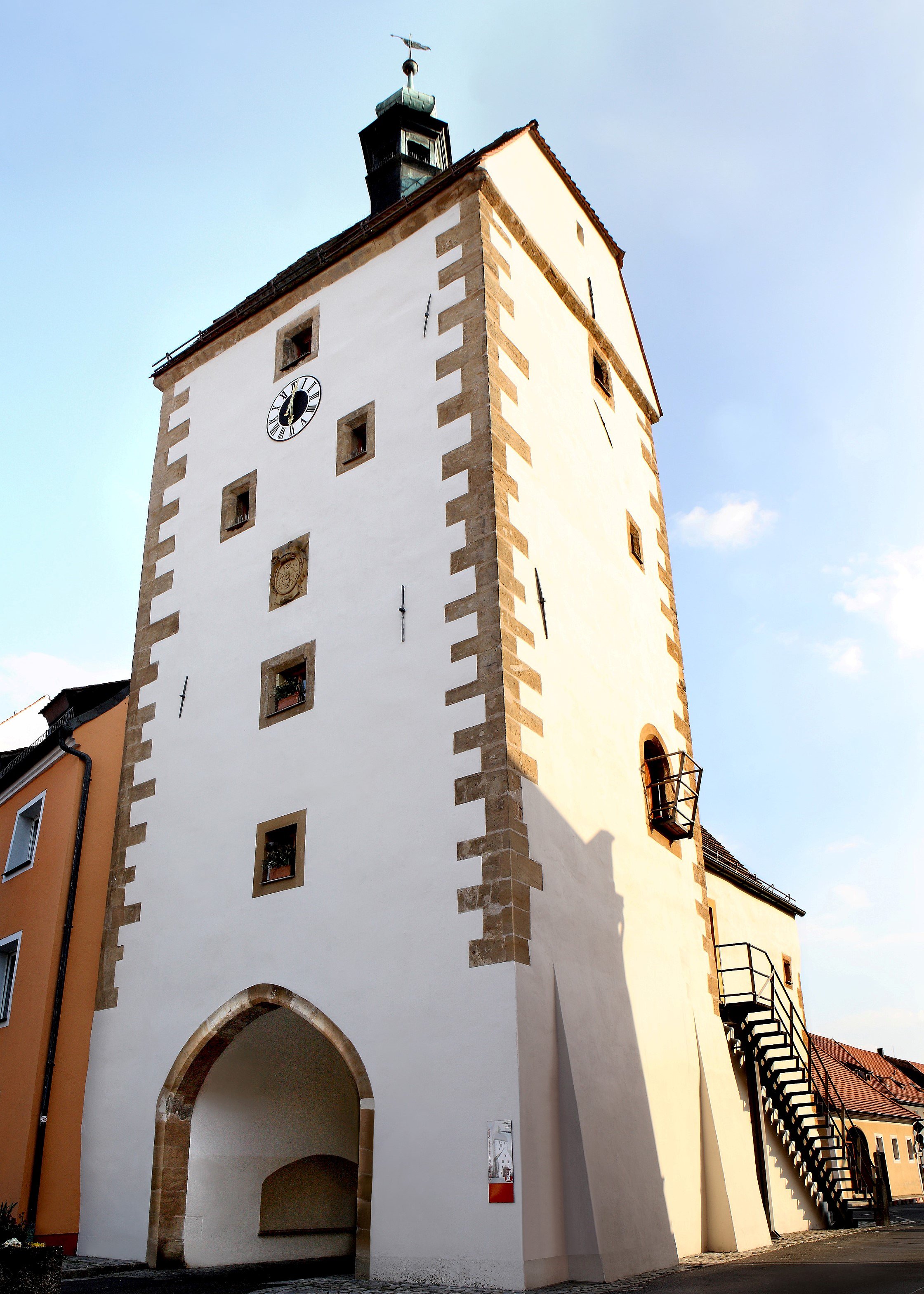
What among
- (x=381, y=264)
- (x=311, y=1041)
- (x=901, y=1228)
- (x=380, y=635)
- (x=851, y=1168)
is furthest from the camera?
(x=901, y=1228)

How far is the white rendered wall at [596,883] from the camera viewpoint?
9.38 m

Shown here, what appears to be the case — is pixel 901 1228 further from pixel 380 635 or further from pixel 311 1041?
pixel 380 635

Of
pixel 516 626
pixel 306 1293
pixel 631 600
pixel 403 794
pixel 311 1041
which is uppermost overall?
pixel 631 600

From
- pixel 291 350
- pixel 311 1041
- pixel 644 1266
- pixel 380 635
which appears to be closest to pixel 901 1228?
pixel 644 1266

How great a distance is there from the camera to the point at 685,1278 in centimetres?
938

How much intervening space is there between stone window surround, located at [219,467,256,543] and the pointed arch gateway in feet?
18.7

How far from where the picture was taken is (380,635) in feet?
38.1

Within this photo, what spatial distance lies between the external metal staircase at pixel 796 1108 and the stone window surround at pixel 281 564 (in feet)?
21.4

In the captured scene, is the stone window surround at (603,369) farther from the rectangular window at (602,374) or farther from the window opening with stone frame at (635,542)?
the window opening with stone frame at (635,542)

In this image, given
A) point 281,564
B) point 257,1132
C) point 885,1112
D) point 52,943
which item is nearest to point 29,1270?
point 257,1132

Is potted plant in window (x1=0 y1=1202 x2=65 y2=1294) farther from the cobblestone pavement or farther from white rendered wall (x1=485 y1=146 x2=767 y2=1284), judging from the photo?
white rendered wall (x1=485 y1=146 x2=767 y2=1284)

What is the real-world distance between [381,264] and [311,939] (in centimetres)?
816

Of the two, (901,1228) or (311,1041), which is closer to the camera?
(311,1041)

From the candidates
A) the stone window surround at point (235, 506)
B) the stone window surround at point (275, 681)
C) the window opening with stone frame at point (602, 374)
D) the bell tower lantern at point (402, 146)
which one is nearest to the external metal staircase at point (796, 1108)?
the stone window surround at point (275, 681)
